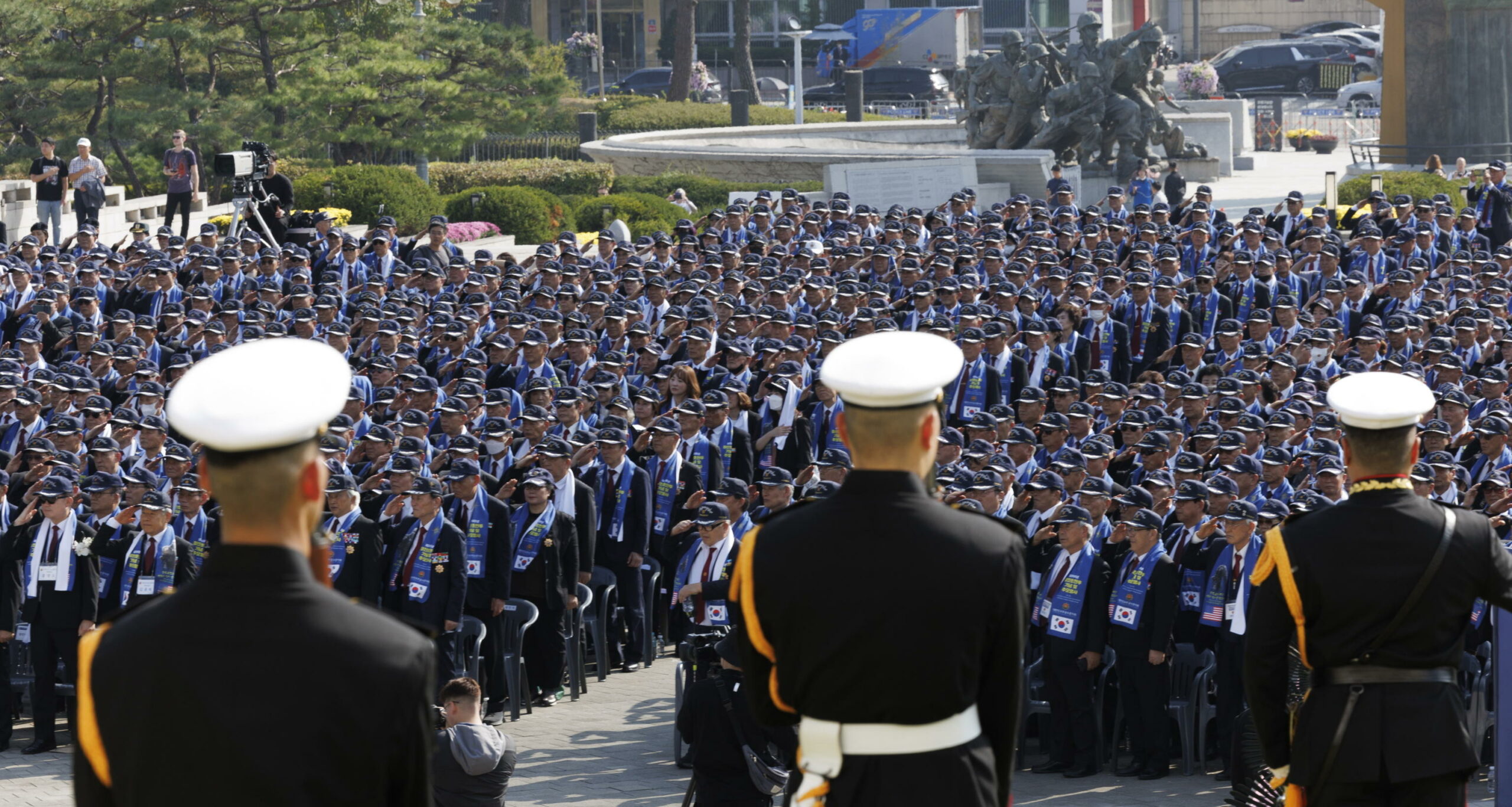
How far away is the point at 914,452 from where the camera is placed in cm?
420

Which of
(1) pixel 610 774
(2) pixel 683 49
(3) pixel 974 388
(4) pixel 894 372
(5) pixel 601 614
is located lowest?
(1) pixel 610 774

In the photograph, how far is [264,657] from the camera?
3.20 metres

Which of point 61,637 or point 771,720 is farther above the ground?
point 771,720

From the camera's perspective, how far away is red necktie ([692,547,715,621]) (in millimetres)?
11797

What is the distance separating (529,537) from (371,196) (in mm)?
21742

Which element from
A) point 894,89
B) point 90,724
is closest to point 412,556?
point 90,724

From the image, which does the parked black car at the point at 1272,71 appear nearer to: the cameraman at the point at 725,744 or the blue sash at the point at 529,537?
the blue sash at the point at 529,537

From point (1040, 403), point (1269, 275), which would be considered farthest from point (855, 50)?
point (1040, 403)

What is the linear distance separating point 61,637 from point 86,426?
3.57 meters

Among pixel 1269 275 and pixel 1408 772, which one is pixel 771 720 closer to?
pixel 1408 772

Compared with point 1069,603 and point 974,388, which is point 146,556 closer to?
point 1069,603

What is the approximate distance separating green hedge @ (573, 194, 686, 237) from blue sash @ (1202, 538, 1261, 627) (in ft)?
66.5

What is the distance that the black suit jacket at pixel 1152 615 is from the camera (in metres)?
10.8

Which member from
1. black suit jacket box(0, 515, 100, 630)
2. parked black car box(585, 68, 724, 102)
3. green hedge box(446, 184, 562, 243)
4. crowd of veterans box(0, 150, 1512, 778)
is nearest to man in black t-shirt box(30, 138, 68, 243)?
crowd of veterans box(0, 150, 1512, 778)
